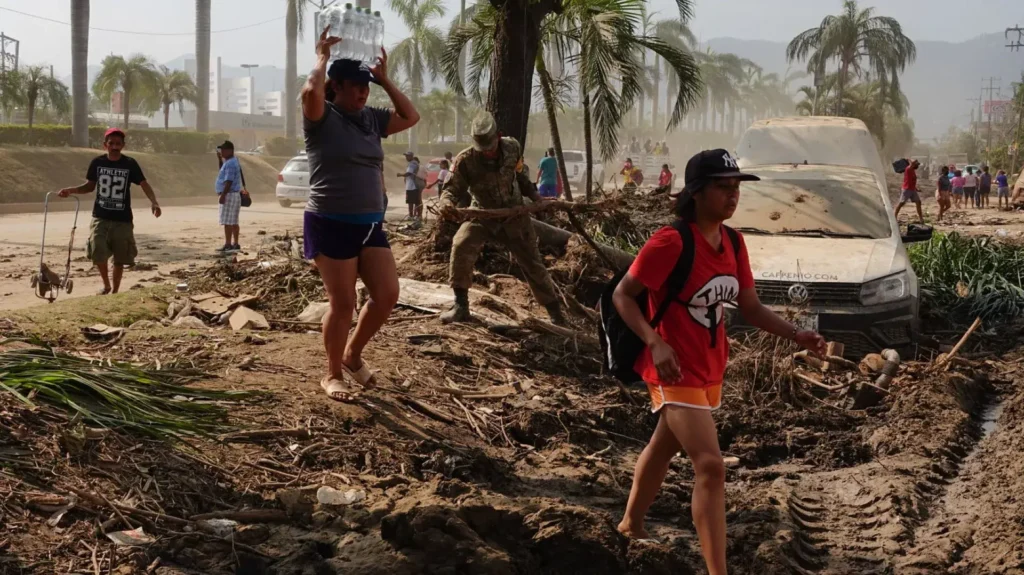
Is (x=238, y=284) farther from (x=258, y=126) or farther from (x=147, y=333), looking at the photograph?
(x=258, y=126)

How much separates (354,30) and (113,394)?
2324 mm

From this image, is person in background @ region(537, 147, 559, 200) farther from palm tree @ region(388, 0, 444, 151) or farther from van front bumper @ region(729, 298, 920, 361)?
palm tree @ region(388, 0, 444, 151)

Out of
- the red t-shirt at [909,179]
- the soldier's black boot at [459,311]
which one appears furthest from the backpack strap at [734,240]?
the red t-shirt at [909,179]

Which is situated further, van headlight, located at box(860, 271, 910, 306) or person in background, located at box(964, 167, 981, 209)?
person in background, located at box(964, 167, 981, 209)

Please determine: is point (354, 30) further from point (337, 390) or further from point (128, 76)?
point (128, 76)

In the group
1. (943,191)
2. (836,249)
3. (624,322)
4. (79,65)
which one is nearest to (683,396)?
(624,322)

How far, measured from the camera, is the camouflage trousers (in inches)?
323

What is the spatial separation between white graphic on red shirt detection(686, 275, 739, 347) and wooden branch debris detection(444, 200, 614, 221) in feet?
11.5

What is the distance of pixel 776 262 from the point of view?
8.65 m

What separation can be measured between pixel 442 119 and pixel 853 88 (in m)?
25.1

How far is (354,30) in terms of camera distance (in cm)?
573

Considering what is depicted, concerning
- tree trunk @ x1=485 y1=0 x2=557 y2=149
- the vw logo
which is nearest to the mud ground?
the vw logo

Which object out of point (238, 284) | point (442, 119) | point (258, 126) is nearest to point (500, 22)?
point (238, 284)

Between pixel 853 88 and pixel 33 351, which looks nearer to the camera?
pixel 33 351
